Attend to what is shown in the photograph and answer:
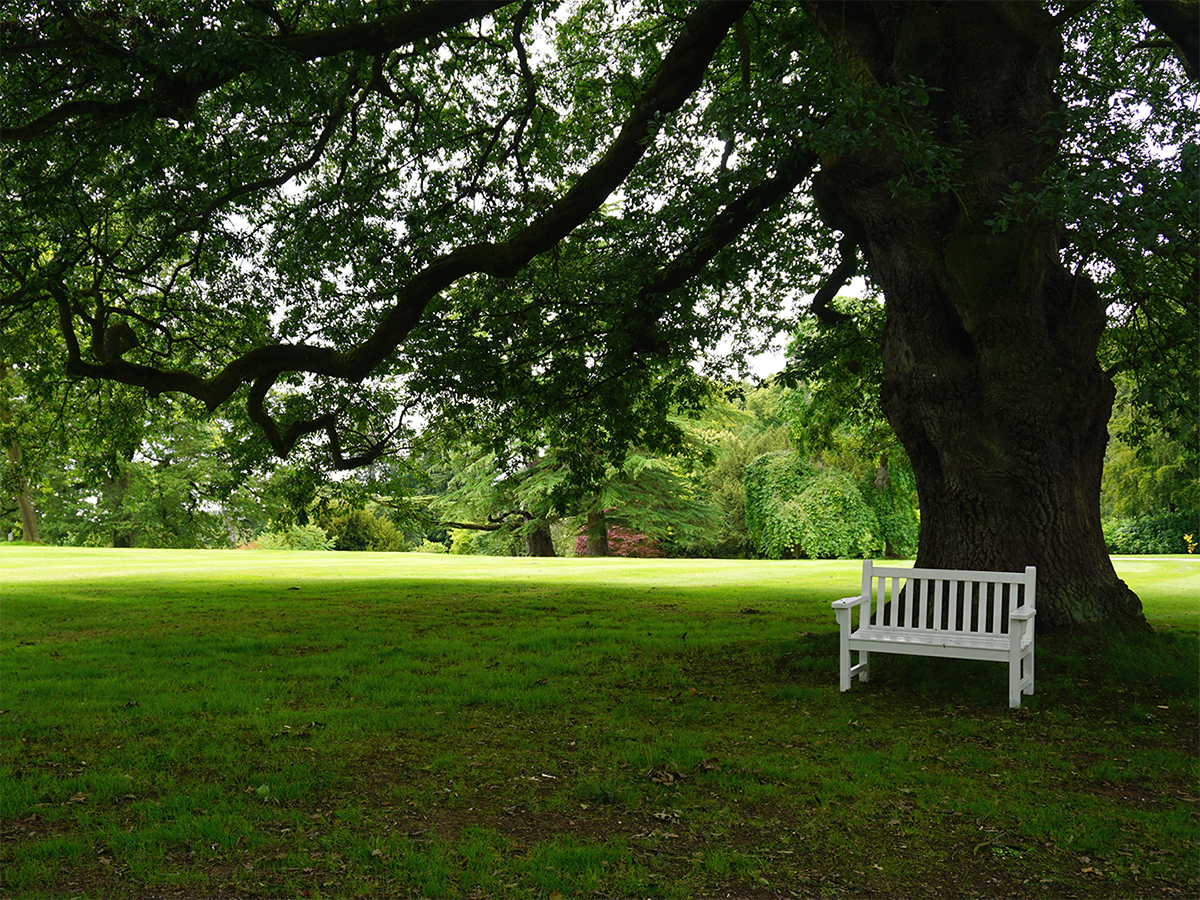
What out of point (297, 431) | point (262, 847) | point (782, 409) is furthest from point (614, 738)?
point (782, 409)

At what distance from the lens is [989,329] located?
323 inches

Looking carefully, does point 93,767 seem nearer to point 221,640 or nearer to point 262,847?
point 262,847

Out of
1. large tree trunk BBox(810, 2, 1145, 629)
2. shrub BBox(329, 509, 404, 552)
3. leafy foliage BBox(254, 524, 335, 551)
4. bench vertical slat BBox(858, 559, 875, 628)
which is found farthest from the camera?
shrub BBox(329, 509, 404, 552)

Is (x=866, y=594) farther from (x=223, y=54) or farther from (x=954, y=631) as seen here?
(x=223, y=54)

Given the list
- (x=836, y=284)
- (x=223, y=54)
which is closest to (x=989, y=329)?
(x=836, y=284)

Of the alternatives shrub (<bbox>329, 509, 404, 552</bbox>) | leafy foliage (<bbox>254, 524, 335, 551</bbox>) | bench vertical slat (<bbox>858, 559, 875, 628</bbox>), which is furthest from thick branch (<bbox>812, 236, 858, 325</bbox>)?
leafy foliage (<bbox>254, 524, 335, 551</bbox>)

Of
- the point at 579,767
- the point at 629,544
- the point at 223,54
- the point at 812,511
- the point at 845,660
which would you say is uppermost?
the point at 223,54

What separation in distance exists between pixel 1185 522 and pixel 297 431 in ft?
138

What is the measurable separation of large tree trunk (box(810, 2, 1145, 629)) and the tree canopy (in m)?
0.03

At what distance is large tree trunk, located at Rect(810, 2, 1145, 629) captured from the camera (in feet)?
26.5

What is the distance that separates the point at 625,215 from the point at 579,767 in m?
8.03

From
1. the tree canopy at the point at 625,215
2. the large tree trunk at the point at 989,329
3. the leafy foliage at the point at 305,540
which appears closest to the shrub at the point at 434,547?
the leafy foliage at the point at 305,540

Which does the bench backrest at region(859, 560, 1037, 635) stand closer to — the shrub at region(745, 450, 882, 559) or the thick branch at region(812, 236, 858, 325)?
the thick branch at region(812, 236, 858, 325)

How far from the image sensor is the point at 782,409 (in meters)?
29.7
